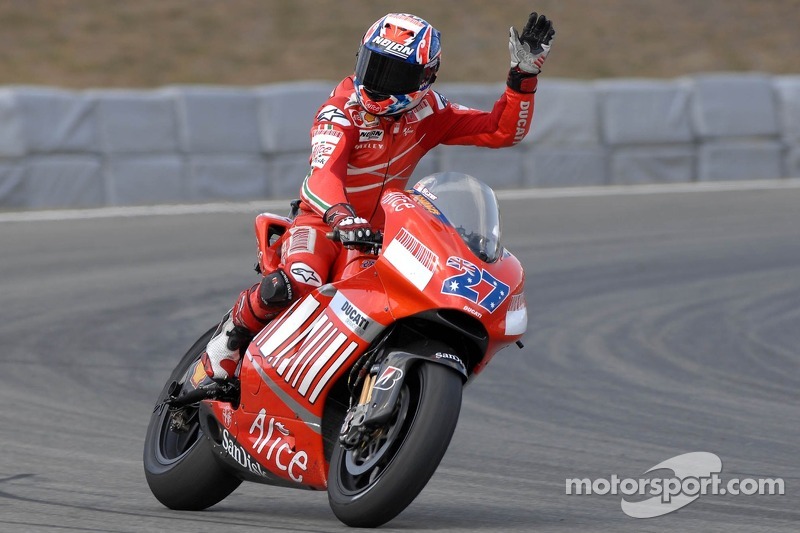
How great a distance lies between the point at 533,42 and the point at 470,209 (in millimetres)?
952

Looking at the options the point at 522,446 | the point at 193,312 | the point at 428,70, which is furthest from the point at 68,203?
the point at 428,70

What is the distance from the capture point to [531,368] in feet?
25.3

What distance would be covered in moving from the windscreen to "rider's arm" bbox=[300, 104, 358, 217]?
36 cm

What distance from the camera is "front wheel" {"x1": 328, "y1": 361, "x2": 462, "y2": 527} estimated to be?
12.7 ft

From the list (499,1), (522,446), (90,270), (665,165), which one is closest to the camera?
(522,446)

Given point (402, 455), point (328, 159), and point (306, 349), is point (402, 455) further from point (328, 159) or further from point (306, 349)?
point (328, 159)

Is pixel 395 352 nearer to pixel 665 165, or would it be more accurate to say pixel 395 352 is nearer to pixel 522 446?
pixel 522 446

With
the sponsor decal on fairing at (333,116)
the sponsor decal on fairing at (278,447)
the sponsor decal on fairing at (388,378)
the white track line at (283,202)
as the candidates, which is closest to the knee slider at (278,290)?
the sponsor decal on fairing at (278,447)

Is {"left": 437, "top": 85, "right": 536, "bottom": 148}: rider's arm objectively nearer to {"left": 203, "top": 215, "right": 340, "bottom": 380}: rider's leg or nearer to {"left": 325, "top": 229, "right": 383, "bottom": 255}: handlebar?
{"left": 203, "top": 215, "right": 340, "bottom": 380}: rider's leg

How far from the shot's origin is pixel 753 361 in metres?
7.74

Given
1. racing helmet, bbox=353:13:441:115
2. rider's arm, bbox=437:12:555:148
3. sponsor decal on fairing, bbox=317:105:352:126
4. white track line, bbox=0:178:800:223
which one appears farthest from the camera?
white track line, bbox=0:178:800:223

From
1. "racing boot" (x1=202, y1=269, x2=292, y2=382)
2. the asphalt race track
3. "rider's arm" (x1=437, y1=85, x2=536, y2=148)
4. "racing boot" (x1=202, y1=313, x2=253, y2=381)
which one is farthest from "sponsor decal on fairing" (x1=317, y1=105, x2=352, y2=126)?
the asphalt race track

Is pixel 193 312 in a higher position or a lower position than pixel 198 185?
higher

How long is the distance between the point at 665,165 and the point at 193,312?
7518mm
